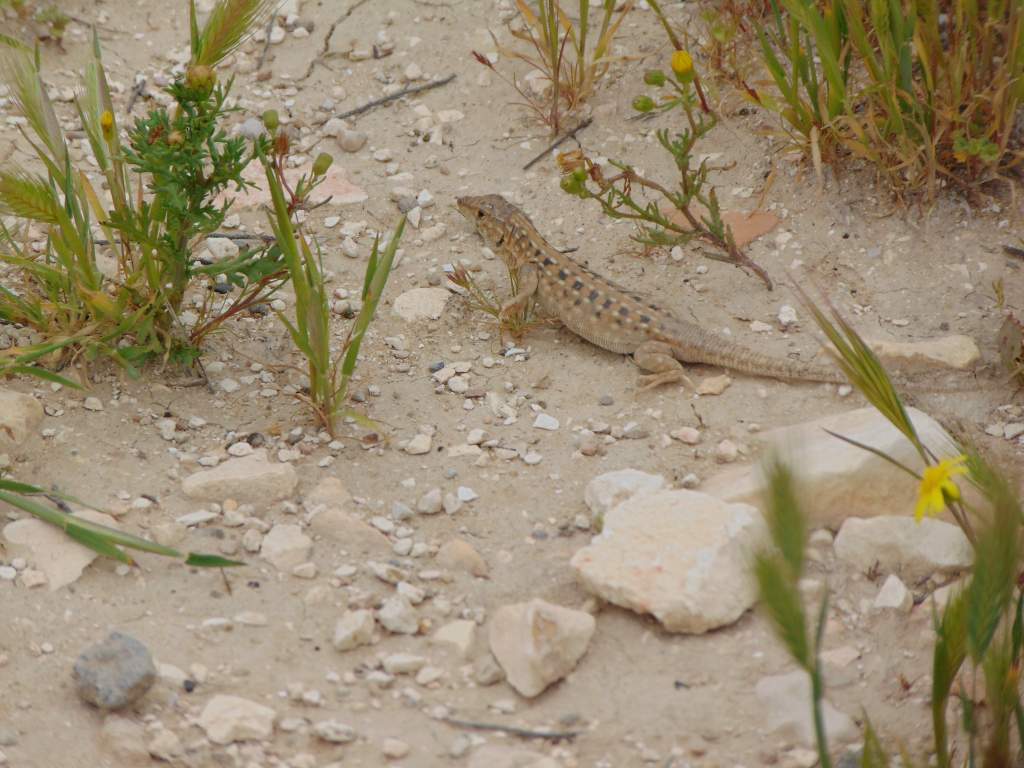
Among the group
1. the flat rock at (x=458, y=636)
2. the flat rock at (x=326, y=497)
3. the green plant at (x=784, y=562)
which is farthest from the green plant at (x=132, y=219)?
the green plant at (x=784, y=562)

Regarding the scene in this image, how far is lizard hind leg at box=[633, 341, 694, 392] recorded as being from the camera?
15.5ft

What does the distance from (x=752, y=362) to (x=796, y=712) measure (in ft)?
5.95

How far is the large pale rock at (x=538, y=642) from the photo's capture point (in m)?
3.26

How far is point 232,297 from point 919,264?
2941 mm

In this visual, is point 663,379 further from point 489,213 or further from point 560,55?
point 560,55

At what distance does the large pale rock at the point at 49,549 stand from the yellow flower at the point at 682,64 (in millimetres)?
2680

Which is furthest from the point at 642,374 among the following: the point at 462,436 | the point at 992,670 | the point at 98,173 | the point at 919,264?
the point at 98,173

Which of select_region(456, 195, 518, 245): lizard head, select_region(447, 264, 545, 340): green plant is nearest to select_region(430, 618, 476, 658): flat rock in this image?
select_region(447, 264, 545, 340): green plant

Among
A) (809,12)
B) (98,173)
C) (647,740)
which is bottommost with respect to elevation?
(647,740)

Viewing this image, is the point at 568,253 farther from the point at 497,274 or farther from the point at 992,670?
the point at 992,670

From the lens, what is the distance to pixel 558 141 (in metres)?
6.09

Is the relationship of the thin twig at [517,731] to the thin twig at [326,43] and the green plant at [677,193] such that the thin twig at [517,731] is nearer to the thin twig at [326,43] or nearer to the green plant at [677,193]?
the green plant at [677,193]

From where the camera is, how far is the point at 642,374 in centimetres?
490

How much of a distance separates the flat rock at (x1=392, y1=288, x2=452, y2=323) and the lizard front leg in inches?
11.3
